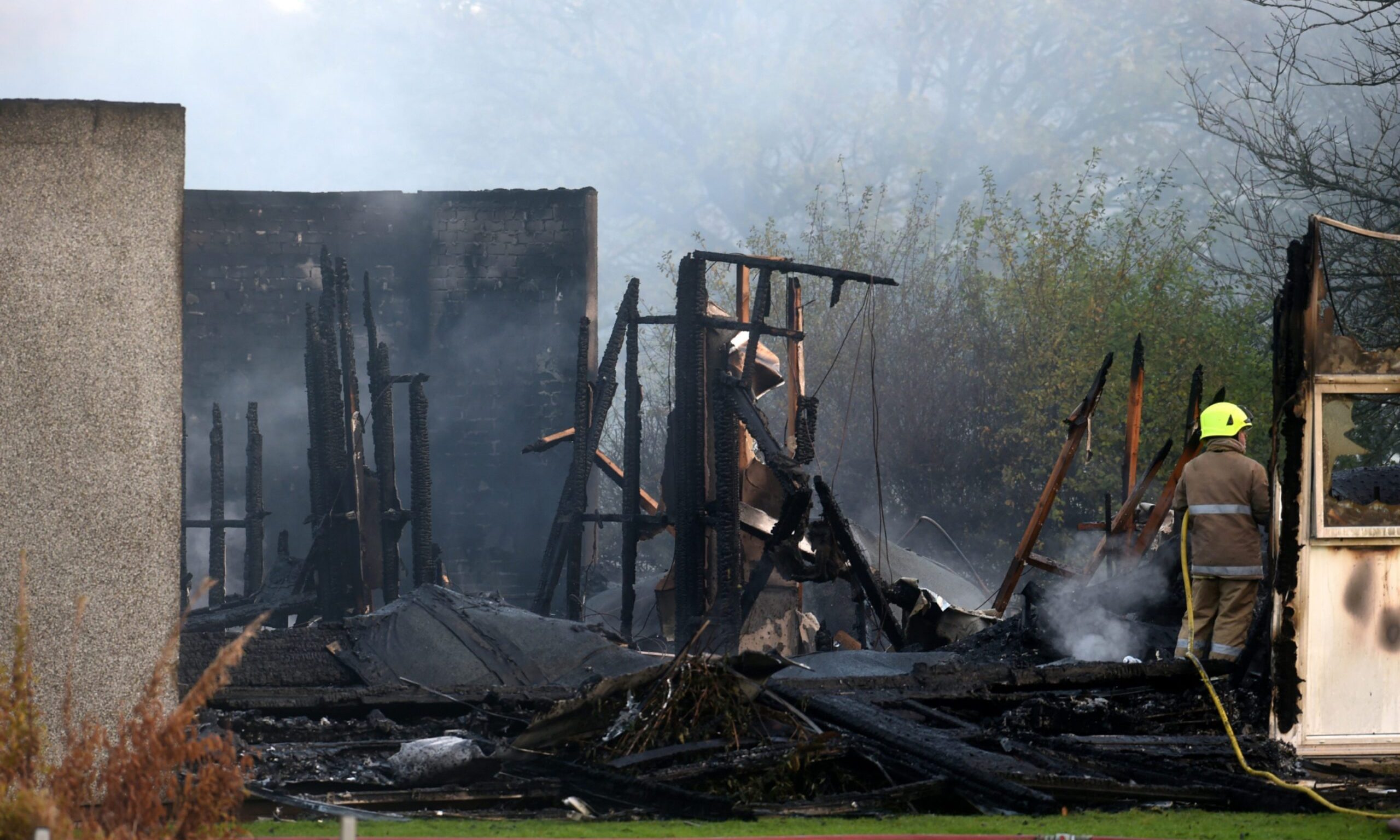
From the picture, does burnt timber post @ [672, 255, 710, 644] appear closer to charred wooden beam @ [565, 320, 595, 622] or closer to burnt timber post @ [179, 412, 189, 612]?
charred wooden beam @ [565, 320, 595, 622]

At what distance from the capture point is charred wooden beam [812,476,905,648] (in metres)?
12.6

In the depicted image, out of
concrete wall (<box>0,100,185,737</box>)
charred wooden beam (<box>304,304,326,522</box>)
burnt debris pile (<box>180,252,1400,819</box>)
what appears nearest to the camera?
concrete wall (<box>0,100,185,737</box>)

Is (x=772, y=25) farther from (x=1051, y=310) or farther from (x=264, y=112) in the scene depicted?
(x=1051, y=310)

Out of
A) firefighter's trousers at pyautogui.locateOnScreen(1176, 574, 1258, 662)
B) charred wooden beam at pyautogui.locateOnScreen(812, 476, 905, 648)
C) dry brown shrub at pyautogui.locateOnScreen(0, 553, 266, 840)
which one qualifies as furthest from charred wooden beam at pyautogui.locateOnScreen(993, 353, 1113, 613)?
dry brown shrub at pyautogui.locateOnScreen(0, 553, 266, 840)

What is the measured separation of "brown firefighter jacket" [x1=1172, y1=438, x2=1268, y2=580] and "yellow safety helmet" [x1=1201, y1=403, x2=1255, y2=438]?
0.05 meters

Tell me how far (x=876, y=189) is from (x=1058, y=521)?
53.2m

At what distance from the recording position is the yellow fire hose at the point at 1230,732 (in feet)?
18.0

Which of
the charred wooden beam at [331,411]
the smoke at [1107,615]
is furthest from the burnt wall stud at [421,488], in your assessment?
the smoke at [1107,615]

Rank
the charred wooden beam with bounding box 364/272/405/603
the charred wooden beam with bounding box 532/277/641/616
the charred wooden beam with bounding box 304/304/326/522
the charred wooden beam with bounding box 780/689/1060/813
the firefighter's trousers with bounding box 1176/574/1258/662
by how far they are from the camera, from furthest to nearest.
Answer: the charred wooden beam with bounding box 304/304/326/522 < the charred wooden beam with bounding box 364/272/405/603 < the charred wooden beam with bounding box 532/277/641/616 < the firefighter's trousers with bounding box 1176/574/1258/662 < the charred wooden beam with bounding box 780/689/1060/813

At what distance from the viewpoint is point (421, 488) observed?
14.7 m

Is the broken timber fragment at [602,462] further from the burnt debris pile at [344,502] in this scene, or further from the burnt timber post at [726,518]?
the burnt timber post at [726,518]

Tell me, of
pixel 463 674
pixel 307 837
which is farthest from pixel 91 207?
pixel 463 674

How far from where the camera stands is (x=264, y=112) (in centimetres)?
8894

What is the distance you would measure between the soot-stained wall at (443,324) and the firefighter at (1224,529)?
501 inches
